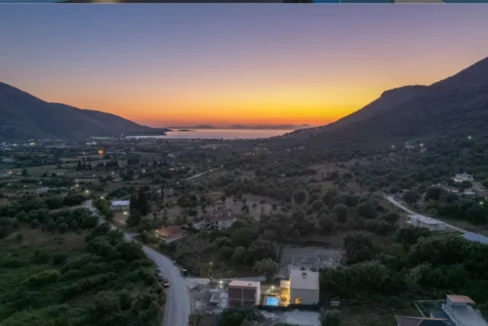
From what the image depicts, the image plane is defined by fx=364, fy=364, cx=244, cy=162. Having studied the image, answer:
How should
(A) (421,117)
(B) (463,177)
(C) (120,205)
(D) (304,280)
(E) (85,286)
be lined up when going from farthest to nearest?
(A) (421,117)
(C) (120,205)
(B) (463,177)
(E) (85,286)
(D) (304,280)

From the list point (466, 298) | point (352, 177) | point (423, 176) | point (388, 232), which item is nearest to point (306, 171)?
point (352, 177)

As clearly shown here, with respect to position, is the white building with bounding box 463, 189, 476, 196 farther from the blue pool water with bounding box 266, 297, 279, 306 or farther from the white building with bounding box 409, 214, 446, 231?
the blue pool water with bounding box 266, 297, 279, 306

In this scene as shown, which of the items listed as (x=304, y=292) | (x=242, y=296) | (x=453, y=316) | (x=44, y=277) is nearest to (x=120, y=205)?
(x=44, y=277)

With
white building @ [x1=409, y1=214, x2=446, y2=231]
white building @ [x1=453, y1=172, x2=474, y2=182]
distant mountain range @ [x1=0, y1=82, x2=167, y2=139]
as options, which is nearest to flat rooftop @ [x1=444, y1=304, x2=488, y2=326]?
white building @ [x1=409, y1=214, x2=446, y2=231]

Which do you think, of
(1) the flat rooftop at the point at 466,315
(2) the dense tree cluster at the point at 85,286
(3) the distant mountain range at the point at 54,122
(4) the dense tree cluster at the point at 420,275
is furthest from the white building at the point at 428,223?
(3) the distant mountain range at the point at 54,122

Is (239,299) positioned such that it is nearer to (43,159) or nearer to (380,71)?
(380,71)

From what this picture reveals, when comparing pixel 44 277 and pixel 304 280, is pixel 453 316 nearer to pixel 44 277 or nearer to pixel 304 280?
pixel 304 280

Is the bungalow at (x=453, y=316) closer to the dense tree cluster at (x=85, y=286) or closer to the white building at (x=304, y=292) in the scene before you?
the white building at (x=304, y=292)
